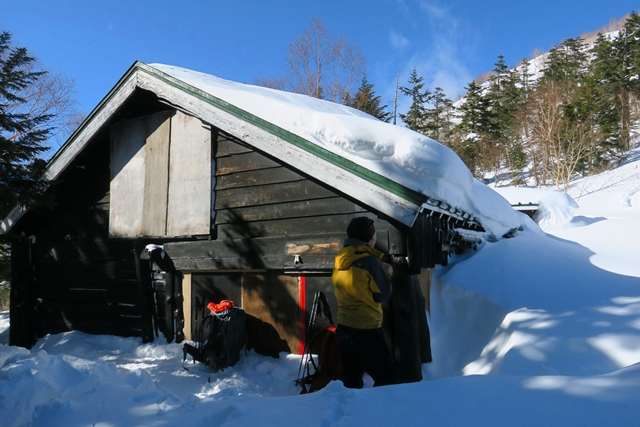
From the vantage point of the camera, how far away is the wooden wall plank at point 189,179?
6.40 m

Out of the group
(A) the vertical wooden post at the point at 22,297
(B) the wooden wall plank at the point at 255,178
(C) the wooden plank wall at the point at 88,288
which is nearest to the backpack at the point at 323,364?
(B) the wooden wall plank at the point at 255,178

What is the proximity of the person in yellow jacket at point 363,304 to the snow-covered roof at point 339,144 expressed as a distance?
3.92ft

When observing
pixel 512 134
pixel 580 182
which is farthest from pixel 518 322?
pixel 512 134

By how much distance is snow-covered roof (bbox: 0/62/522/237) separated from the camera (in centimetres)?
457

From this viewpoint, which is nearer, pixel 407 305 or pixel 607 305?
pixel 607 305

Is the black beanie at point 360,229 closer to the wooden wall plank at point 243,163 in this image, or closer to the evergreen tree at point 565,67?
the wooden wall plank at point 243,163

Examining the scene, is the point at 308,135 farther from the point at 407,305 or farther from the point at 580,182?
the point at 580,182

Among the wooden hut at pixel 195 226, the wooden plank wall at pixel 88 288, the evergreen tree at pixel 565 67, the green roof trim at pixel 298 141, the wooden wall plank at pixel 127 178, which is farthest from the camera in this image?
the evergreen tree at pixel 565 67

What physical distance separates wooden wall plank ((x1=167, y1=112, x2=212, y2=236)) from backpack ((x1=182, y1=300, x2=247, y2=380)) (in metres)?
1.34

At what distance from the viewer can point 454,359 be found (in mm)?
4773

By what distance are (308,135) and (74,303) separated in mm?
6161

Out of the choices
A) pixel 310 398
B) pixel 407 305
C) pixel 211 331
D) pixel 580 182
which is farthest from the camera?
pixel 580 182

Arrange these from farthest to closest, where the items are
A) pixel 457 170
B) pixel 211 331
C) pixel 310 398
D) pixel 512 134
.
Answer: pixel 512 134 → pixel 211 331 → pixel 457 170 → pixel 310 398

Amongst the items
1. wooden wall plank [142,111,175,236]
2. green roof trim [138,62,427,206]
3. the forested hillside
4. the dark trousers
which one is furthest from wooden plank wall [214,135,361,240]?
the forested hillside
